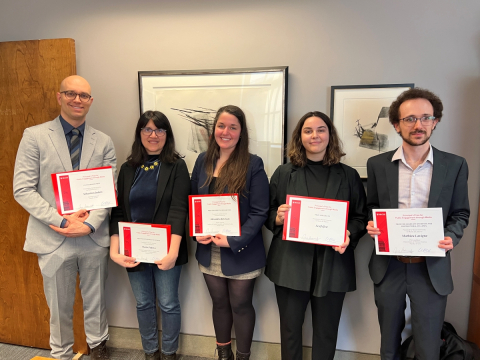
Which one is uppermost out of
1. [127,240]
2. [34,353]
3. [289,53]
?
[289,53]

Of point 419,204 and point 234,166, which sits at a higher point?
point 234,166

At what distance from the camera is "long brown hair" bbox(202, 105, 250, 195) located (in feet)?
5.67

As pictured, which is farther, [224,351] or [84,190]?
[224,351]

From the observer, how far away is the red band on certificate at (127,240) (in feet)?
6.04

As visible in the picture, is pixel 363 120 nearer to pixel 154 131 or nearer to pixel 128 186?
pixel 154 131

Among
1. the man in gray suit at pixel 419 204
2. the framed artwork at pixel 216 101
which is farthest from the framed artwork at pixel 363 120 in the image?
the framed artwork at pixel 216 101

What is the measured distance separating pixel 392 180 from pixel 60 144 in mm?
1935

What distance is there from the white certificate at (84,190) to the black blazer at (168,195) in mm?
103

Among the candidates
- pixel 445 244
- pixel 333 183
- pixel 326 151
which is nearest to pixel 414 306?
pixel 445 244

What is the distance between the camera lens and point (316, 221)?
1.58m

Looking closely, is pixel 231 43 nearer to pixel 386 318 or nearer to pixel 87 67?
pixel 87 67

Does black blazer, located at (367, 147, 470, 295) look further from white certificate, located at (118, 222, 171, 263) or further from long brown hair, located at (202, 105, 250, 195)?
white certificate, located at (118, 222, 171, 263)

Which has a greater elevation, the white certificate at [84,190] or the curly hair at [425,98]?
the curly hair at [425,98]

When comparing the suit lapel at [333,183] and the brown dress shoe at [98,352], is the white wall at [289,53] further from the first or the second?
the suit lapel at [333,183]
